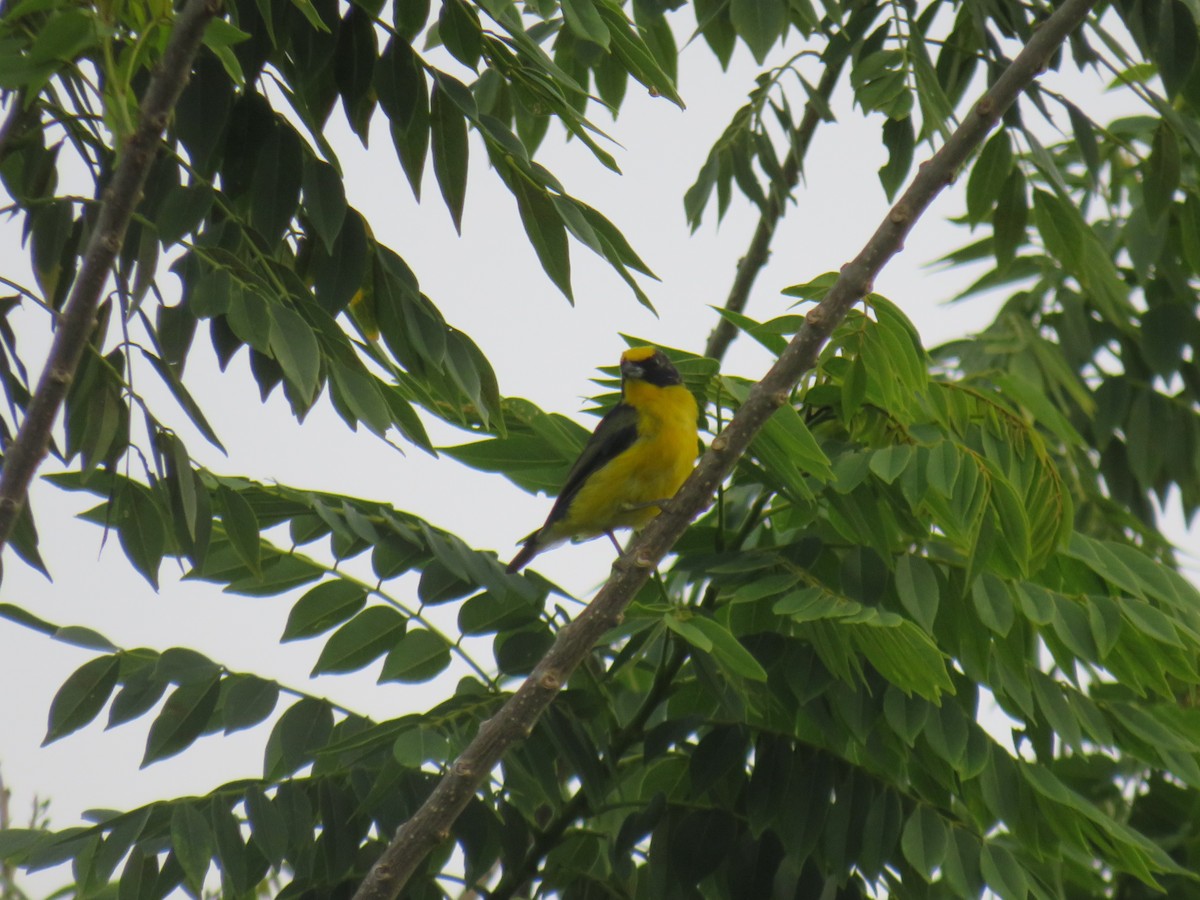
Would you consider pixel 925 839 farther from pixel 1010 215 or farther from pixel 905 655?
pixel 1010 215

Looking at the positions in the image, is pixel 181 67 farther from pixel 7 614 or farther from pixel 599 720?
pixel 599 720

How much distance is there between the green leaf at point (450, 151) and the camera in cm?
281

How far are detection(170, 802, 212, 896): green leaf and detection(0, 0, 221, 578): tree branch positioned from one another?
0.97 meters

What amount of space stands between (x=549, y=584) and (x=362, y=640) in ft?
1.45

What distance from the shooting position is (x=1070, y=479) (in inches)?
198

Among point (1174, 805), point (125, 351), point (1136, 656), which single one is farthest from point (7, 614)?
point (1174, 805)

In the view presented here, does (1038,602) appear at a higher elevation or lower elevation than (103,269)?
lower

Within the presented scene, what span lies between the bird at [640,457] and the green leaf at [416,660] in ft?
5.69

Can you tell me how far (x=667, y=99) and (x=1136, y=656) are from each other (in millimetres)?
1648

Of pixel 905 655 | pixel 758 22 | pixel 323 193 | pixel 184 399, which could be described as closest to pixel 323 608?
pixel 184 399

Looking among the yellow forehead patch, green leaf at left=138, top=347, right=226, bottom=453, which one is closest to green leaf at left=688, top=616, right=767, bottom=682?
green leaf at left=138, top=347, right=226, bottom=453

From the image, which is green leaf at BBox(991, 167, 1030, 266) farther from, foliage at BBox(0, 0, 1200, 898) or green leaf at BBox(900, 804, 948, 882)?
green leaf at BBox(900, 804, 948, 882)

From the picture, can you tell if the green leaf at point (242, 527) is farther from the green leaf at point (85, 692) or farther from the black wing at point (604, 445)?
the black wing at point (604, 445)

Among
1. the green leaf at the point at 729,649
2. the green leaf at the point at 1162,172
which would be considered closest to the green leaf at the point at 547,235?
the green leaf at the point at 729,649
